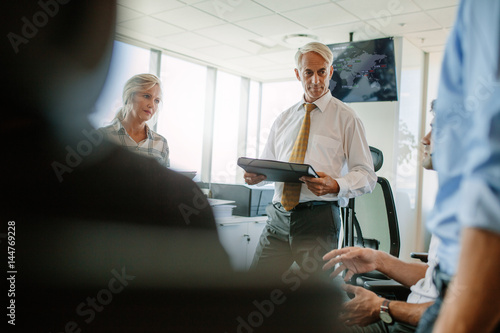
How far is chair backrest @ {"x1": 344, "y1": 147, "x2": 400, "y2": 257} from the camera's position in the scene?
2.46 meters

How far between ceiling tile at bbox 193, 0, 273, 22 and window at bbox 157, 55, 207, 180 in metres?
1.27

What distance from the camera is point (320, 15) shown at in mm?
3752

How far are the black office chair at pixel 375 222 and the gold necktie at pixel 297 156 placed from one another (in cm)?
43

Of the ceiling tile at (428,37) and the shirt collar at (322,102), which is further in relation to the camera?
the ceiling tile at (428,37)

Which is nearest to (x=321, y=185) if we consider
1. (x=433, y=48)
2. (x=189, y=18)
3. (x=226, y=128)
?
(x=189, y=18)

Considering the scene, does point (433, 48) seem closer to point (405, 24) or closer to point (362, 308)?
point (405, 24)

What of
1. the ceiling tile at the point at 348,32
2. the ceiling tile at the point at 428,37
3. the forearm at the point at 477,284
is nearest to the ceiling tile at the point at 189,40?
the ceiling tile at the point at 348,32

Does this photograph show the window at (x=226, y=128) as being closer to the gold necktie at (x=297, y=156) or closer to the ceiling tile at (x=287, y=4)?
the ceiling tile at (x=287, y=4)

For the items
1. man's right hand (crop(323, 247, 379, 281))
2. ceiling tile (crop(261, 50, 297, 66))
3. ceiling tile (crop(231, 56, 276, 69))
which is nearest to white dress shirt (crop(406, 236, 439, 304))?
man's right hand (crop(323, 247, 379, 281))

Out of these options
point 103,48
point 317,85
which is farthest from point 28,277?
point 317,85

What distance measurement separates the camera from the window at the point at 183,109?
4.98m

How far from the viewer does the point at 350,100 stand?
158 inches

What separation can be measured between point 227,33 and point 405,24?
1.86m

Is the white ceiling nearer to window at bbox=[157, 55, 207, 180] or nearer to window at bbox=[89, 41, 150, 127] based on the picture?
window at bbox=[157, 55, 207, 180]
